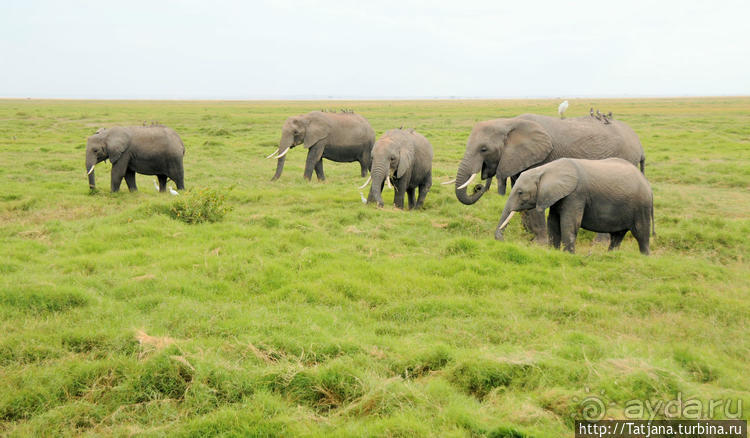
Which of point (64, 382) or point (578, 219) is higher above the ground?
point (578, 219)

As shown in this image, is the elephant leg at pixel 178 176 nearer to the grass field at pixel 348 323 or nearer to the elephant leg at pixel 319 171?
the grass field at pixel 348 323

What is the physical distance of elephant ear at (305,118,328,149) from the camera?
17719 mm

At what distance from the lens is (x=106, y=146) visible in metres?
14.1

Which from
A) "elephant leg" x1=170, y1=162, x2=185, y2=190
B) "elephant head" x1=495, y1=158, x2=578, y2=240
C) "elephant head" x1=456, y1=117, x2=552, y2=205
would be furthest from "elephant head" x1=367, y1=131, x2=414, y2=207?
"elephant leg" x1=170, y1=162, x2=185, y2=190

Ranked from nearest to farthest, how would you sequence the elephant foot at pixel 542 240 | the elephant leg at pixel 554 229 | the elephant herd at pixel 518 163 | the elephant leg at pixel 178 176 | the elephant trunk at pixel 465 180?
the elephant herd at pixel 518 163 < the elephant leg at pixel 554 229 < the elephant foot at pixel 542 240 < the elephant trunk at pixel 465 180 < the elephant leg at pixel 178 176

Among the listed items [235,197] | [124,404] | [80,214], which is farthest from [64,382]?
[235,197]

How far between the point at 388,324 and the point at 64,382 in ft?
11.7

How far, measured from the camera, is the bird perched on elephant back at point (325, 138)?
1762 centimetres

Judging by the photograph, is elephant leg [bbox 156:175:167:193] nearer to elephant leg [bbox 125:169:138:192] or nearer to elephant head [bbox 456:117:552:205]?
elephant leg [bbox 125:169:138:192]

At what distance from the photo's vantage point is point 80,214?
12.3 m

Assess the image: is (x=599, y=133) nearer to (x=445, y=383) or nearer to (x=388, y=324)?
(x=388, y=324)

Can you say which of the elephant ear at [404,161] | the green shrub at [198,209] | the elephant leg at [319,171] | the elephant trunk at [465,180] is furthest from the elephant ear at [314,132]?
the elephant trunk at [465,180]

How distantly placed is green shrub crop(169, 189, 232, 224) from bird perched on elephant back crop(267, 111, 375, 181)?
19.5ft

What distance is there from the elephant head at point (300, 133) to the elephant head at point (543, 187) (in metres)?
9.54
